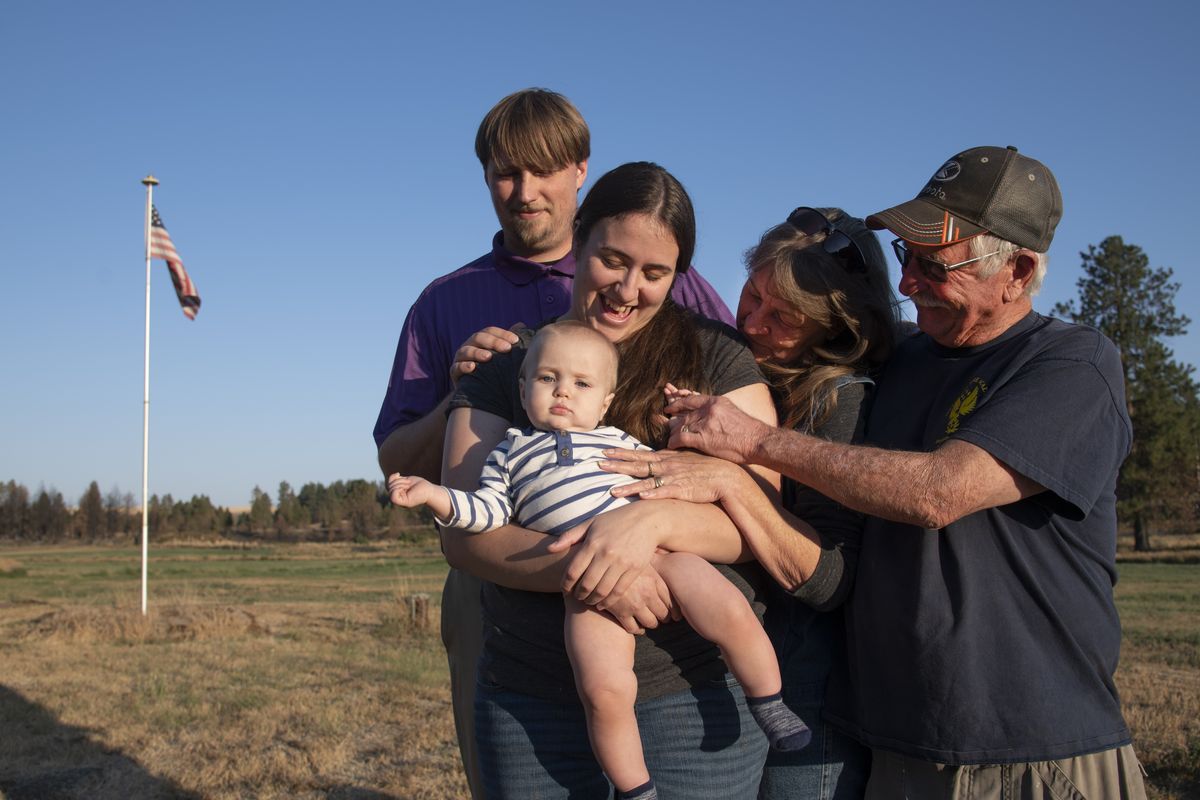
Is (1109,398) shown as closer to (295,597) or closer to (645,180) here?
(645,180)

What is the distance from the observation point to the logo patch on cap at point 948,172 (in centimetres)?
292

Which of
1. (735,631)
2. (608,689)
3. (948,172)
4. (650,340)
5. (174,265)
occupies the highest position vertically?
(174,265)

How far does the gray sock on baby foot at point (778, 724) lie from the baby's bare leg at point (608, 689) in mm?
331

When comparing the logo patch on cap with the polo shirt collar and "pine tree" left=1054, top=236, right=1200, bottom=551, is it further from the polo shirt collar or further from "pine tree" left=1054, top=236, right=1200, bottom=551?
"pine tree" left=1054, top=236, right=1200, bottom=551

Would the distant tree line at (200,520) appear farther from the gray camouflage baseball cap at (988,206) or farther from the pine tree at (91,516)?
the gray camouflage baseball cap at (988,206)

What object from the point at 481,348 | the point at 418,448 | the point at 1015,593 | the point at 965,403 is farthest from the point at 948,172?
the point at 418,448

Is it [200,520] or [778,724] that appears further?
[200,520]

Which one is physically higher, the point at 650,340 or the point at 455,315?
A: the point at 455,315

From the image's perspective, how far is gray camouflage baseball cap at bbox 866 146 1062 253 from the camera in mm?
2785

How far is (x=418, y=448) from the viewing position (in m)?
3.36

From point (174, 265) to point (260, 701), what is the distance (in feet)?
48.9

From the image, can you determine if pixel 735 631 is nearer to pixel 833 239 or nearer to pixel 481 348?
pixel 481 348

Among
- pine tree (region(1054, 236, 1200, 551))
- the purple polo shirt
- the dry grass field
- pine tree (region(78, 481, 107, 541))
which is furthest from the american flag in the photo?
pine tree (region(78, 481, 107, 541))

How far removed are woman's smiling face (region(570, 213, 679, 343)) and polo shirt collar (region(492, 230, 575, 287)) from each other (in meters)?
1.06
